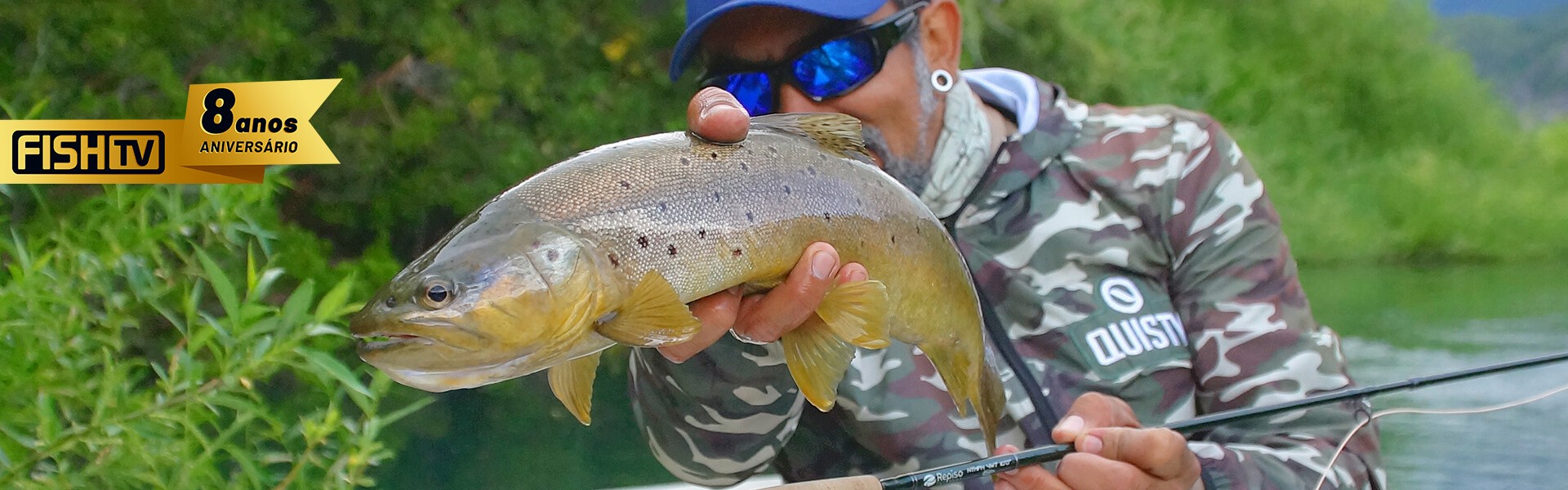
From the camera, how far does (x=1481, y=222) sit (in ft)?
38.2

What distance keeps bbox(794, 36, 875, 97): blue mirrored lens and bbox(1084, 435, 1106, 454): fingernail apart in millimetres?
615

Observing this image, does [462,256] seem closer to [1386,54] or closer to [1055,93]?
[1055,93]

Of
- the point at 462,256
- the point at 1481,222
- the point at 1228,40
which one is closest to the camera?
the point at 462,256

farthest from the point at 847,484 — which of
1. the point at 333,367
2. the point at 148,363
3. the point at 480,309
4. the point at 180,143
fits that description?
the point at 180,143

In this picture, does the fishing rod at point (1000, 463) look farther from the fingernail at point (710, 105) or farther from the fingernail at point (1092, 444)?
the fingernail at point (710, 105)

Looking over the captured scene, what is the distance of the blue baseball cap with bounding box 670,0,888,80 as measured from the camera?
5.10 feet

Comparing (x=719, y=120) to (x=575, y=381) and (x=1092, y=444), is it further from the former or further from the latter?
(x=1092, y=444)

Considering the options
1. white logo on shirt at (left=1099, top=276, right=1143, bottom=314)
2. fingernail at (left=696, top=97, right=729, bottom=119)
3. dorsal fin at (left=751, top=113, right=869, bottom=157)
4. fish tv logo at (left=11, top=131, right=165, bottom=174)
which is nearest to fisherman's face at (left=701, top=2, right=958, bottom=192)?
white logo on shirt at (left=1099, top=276, right=1143, bottom=314)

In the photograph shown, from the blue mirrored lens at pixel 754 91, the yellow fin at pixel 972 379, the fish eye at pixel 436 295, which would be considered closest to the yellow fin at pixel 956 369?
the yellow fin at pixel 972 379

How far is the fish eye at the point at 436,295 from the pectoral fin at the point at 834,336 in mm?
403

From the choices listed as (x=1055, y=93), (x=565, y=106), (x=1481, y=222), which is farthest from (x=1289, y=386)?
(x=1481, y=222)

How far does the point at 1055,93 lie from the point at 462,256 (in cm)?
127

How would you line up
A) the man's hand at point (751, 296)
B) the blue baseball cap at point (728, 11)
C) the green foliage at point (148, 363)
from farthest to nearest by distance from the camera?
the green foliage at point (148, 363) → the blue baseball cap at point (728, 11) → the man's hand at point (751, 296)

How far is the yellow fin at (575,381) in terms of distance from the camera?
1.11 meters
